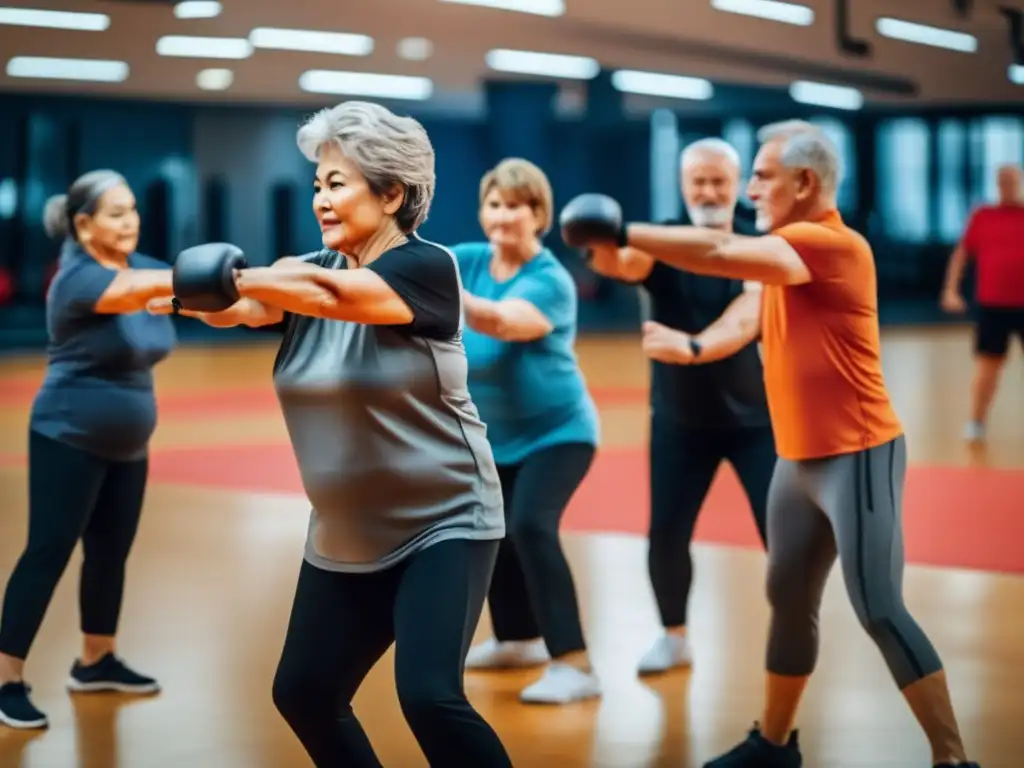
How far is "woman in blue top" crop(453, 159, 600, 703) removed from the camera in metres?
4.21

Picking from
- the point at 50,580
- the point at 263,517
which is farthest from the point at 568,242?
the point at 263,517

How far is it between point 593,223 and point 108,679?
222 cm

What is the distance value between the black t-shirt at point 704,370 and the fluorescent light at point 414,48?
13.0 meters

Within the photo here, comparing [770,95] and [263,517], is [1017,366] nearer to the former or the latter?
[770,95]

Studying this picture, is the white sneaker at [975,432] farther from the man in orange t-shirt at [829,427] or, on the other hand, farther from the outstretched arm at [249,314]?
the outstretched arm at [249,314]

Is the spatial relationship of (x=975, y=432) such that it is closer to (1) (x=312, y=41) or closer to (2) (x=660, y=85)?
(1) (x=312, y=41)

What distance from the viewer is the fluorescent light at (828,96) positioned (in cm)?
2091

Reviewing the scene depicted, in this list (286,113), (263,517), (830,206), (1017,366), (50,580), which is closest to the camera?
(830,206)

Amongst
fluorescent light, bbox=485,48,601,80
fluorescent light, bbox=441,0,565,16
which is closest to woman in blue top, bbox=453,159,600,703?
fluorescent light, bbox=441,0,565,16

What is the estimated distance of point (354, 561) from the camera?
2578 mm

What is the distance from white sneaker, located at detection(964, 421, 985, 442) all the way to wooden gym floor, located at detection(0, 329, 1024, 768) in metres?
0.17

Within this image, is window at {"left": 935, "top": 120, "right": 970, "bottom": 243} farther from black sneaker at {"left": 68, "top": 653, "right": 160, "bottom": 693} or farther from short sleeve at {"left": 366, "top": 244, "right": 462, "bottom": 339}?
short sleeve at {"left": 366, "top": 244, "right": 462, "bottom": 339}

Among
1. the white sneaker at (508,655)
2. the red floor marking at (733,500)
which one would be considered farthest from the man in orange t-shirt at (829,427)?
the red floor marking at (733,500)

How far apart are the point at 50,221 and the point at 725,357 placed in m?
1.98
